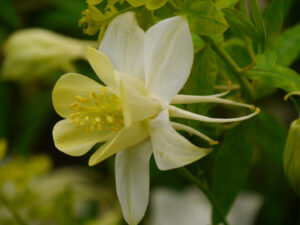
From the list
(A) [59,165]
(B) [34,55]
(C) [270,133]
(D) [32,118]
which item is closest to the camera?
(C) [270,133]

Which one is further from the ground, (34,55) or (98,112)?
(98,112)

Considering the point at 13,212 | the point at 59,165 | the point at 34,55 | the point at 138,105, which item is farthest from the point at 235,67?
the point at 59,165

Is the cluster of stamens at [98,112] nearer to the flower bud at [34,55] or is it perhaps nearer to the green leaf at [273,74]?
the green leaf at [273,74]

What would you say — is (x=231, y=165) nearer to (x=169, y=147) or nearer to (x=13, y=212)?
(x=169, y=147)

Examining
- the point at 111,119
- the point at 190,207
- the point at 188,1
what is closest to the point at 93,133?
the point at 111,119

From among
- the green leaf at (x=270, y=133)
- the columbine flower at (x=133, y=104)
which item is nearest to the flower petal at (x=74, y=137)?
the columbine flower at (x=133, y=104)

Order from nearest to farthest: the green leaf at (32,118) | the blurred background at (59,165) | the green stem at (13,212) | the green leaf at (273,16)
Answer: the green leaf at (273,16)
the green stem at (13,212)
the blurred background at (59,165)
the green leaf at (32,118)

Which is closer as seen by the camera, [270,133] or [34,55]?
[270,133]
